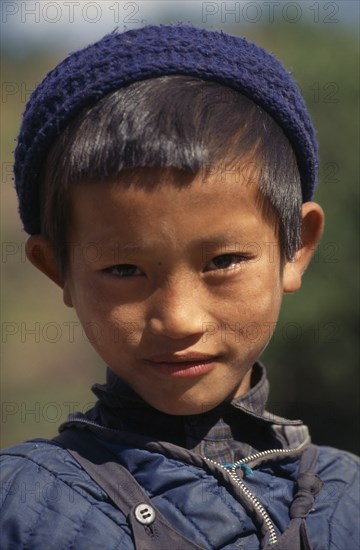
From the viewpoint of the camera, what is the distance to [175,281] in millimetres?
1662

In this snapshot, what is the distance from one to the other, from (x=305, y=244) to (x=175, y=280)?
464 mm

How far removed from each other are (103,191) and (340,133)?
12.7ft

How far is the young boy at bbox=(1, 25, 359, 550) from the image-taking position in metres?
1.67

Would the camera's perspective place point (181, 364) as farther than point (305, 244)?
No

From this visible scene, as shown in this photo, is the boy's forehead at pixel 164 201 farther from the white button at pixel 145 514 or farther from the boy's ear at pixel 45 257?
the white button at pixel 145 514

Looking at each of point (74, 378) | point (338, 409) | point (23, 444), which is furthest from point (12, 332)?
point (23, 444)

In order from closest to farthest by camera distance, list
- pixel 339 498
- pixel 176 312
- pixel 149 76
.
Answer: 1. pixel 176 312
2. pixel 149 76
3. pixel 339 498

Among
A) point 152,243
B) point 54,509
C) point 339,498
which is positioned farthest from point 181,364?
point 339,498

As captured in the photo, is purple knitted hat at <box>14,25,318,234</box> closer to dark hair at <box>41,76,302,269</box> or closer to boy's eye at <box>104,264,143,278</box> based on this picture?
dark hair at <box>41,76,302,269</box>

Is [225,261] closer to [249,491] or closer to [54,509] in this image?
[249,491]

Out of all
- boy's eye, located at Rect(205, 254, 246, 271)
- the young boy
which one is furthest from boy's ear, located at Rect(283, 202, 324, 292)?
boy's eye, located at Rect(205, 254, 246, 271)

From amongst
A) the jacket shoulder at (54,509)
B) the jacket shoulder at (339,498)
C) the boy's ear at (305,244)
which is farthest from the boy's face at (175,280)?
the jacket shoulder at (339,498)

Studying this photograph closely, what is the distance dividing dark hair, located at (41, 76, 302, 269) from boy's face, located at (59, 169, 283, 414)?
0.11 feet

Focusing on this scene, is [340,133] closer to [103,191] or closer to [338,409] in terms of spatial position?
[338,409]
